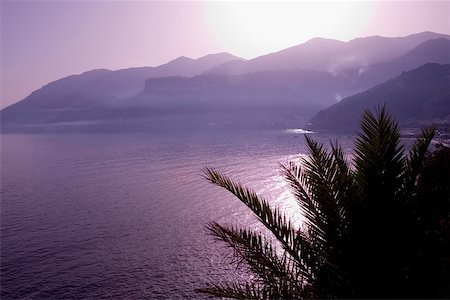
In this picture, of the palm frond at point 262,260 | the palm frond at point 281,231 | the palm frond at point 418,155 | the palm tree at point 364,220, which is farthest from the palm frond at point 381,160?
the palm frond at point 262,260

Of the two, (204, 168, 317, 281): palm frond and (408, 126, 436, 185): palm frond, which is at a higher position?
(408, 126, 436, 185): palm frond

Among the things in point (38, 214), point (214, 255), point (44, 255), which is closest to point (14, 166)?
point (38, 214)

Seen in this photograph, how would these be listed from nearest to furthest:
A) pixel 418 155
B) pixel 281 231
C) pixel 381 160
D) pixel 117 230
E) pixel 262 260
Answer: pixel 381 160
pixel 418 155
pixel 281 231
pixel 262 260
pixel 117 230

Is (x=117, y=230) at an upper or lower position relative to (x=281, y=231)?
lower

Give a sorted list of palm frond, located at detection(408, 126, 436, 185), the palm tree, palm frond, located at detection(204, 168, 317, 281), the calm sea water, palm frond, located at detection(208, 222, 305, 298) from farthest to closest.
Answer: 1. the calm sea water
2. palm frond, located at detection(208, 222, 305, 298)
3. palm frond, located at detection(204, 168, 317, 281)
4. palm frond, located at detection(408, 126, 436, 185)
5. the palm tree

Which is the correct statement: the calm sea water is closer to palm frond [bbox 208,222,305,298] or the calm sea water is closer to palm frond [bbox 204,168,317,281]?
palm frond [bbox 208,222,305,298]

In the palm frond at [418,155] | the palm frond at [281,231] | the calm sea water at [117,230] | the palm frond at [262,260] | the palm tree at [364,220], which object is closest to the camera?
the palm tree at [364,220]

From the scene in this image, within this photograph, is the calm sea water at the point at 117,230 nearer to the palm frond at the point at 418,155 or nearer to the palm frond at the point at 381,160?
the palm frond at the point at 418,155

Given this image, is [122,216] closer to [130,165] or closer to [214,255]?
[214,255]

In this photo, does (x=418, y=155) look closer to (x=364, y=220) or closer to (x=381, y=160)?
(x=381, y=160)

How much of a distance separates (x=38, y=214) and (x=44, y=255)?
58.6 ft

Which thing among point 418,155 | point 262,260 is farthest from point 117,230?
point 418,155

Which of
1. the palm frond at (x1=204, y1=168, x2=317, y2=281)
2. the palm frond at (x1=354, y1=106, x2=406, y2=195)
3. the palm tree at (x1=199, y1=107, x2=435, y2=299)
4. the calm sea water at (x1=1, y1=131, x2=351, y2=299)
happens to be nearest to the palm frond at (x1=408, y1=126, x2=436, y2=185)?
the palm tree at (x1=199, y1=107, x2=435, y2=299)

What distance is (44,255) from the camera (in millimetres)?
36719
